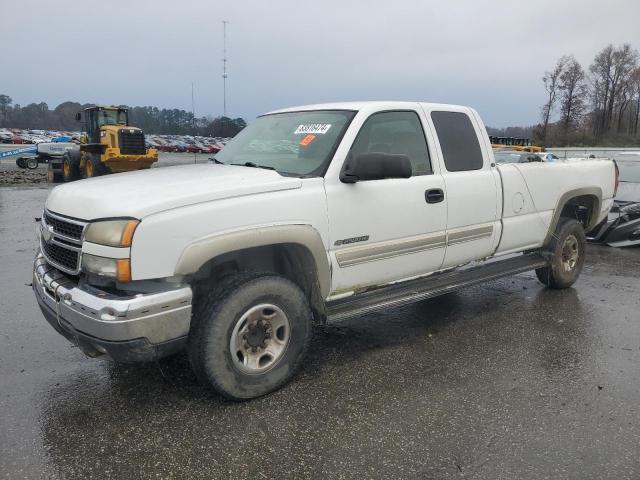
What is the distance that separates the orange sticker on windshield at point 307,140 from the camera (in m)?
4.09

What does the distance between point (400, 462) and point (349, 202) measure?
5.71ft

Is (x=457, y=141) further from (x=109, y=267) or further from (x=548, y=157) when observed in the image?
(x=109, y=267)

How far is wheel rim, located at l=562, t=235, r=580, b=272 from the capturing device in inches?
239

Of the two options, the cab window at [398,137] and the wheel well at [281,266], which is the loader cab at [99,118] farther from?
the wheel well at [281,266]

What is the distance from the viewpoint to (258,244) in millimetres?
3357

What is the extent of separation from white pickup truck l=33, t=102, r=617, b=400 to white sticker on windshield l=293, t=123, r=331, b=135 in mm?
12

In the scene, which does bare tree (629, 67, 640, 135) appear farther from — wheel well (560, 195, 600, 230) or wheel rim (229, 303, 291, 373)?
wheel rim (229, 303, 291, 373)

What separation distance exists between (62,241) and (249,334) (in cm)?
131

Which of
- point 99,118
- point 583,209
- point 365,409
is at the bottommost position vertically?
point 365,409

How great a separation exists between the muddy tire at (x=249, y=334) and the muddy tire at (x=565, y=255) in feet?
11.4

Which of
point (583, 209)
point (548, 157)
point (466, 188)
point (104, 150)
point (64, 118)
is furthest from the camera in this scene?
point (64, 118)

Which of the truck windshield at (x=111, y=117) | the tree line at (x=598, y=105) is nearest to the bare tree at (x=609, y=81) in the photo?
the tree line at (x=598, y=105)

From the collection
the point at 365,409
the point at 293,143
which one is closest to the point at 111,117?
the point at 293,143

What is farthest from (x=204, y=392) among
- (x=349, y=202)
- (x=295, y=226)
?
(x=349, y=202)
